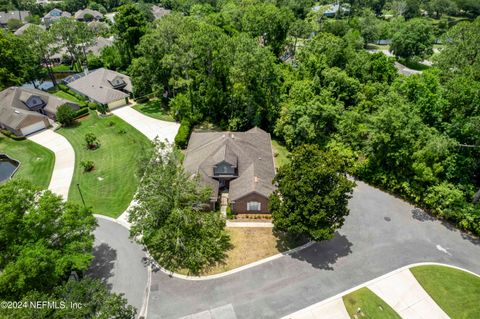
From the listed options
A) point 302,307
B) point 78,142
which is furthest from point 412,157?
point 78,142

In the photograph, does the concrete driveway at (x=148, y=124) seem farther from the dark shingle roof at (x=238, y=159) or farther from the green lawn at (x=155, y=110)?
the dark shingle roof at (x=238, y=159)

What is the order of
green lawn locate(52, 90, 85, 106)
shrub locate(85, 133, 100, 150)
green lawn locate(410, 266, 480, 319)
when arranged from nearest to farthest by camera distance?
green lawn locate(410, 266, 480, 319), shrub locate(85, 133, 100, 150), green lawn locate(52, 90, 85, 106)

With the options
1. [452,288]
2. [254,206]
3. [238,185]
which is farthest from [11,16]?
[452,288]

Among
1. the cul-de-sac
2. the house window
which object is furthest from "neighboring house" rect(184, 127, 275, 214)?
the cul-de-sac

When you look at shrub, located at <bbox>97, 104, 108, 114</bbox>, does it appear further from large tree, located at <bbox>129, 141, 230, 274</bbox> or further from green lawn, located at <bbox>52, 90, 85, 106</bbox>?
large tree, located at <bbox>129, 141, 230, 274</bbox>

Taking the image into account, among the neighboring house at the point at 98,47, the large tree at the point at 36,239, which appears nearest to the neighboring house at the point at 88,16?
the neighboring house at the point at 98,47

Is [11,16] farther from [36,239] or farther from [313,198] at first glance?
[313,198]
